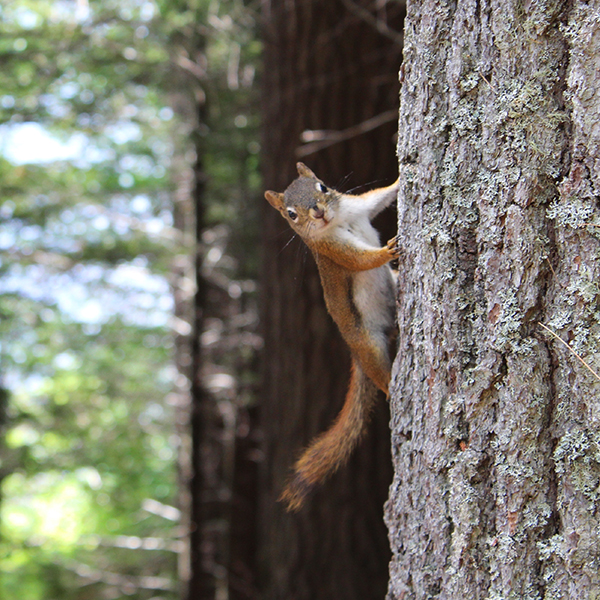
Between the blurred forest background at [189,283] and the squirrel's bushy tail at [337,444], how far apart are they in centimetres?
127

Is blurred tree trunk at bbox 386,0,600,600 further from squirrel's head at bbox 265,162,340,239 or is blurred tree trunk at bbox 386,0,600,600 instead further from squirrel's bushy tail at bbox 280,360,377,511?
squirrel's head at bbox 265,162,340,239

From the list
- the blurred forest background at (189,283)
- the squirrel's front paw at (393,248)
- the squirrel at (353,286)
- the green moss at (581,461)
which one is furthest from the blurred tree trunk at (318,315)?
the green moss at (581,461)

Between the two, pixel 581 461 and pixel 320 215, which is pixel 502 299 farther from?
pixel 320 215

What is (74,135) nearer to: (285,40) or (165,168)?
(165,168)

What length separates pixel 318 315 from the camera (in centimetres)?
329

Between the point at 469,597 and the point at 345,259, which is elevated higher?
the point at 345,259

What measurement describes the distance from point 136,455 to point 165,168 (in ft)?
11.1

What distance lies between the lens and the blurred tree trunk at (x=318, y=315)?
10.3 feet

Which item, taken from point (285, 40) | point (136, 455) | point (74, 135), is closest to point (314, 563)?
point (285, 40)

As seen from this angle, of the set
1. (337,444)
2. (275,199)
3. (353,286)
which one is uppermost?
(275,199)

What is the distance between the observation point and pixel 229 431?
564cm

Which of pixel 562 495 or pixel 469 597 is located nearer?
pixel 562 495

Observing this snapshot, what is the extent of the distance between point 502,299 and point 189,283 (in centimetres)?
466

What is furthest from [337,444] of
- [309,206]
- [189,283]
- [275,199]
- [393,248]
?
[189,283]
